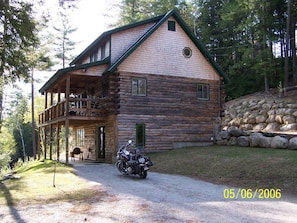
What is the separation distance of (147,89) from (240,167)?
8.93 meters

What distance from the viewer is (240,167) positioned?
41.1 ft

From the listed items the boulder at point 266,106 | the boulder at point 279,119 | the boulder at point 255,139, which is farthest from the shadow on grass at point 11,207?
the boulder at point 266,106

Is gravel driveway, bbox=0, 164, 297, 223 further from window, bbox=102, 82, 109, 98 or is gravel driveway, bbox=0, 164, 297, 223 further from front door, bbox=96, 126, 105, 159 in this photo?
front door, bbox=96, 126, 105, 159

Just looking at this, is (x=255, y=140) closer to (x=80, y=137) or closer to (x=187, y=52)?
(x=187, y=52)

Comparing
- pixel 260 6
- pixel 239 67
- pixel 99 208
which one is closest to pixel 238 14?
pixel 260 6

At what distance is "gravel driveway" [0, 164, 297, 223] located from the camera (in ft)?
21.8

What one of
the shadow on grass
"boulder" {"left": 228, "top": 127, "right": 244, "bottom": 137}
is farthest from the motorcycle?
"boulder" {"left": 228, "top": 127, "right": 244, "bottom": 137}

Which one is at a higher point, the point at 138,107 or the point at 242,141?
the point at 138,107

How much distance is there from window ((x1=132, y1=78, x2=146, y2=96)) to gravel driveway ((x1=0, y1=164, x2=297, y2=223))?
10097 mm

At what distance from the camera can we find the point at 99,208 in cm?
752

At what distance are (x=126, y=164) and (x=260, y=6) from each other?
79.4 feet

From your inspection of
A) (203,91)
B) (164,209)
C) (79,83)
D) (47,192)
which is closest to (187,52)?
(203,91)

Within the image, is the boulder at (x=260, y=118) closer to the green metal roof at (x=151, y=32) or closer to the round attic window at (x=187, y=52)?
the green metal roof at (x=151, y=32)

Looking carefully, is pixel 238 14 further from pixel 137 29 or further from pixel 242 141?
pixel 242 141
